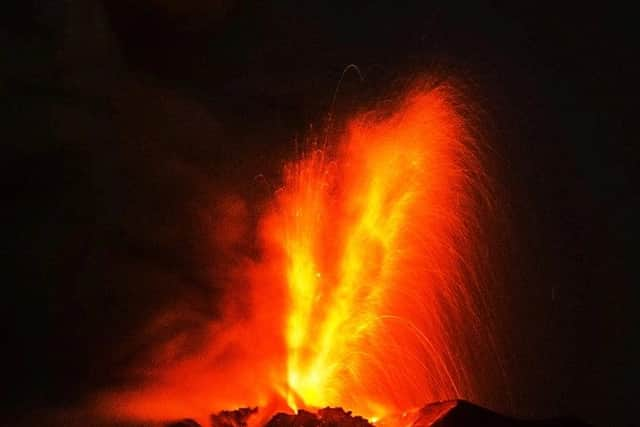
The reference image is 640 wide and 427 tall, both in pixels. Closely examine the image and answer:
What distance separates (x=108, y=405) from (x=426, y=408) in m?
11.9

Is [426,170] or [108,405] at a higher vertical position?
[426,170]

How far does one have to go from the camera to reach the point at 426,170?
2033 centimetres

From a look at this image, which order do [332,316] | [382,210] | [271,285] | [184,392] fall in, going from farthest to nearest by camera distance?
[271,285], [184,392], [382,210], [332,316]

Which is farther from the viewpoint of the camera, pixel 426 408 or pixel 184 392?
pixel 184 392

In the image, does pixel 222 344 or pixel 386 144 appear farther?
pixel 222 344

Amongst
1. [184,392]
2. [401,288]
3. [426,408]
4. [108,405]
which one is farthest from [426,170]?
[108,405]

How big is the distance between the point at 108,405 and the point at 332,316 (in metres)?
7.81

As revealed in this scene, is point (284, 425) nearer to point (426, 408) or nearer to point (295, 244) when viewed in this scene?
point (426, 408)

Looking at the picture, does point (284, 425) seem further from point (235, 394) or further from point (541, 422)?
point (235, 394)

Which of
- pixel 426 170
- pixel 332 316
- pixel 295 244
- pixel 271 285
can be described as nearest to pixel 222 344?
pixel 271 285

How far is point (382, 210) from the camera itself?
2056 cm

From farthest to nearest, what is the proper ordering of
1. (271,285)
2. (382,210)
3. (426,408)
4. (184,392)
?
(271,285) → (184,392) → (382,210) → (426,408)

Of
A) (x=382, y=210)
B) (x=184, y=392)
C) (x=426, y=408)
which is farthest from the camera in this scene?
(x=184, y=392)

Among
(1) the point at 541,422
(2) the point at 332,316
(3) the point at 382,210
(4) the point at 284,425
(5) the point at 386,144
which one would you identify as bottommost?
(1) the point at 541,422
